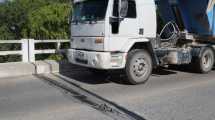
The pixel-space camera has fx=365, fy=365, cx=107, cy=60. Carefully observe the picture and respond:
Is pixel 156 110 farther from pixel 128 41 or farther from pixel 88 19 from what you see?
pixel 88 19

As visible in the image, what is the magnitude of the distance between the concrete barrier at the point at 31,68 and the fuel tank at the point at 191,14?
12.4 feet

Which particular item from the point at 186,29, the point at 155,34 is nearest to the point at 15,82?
the point at 155,34

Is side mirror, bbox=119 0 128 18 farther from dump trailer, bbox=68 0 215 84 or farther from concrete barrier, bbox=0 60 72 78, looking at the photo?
concrete barrier, bbox=0 60 72 78

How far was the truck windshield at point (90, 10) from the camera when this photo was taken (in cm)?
922

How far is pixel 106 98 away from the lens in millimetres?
7938

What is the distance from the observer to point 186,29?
11.8 metres

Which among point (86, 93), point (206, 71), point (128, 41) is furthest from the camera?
point (206, 71)

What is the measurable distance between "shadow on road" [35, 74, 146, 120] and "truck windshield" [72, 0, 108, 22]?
178 centimetres

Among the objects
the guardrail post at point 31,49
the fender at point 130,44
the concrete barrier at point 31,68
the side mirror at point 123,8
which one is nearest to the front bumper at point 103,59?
the fender at point 130,44

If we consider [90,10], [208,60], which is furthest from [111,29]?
[208,60]

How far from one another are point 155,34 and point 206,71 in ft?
8.62

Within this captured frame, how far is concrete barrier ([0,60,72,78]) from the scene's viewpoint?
36.5 feet

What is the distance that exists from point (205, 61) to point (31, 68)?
5533mm

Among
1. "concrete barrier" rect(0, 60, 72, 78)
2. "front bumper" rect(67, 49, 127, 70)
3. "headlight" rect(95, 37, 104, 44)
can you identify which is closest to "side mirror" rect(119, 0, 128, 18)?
"headlight" rect(95, 37, 104, 44)
